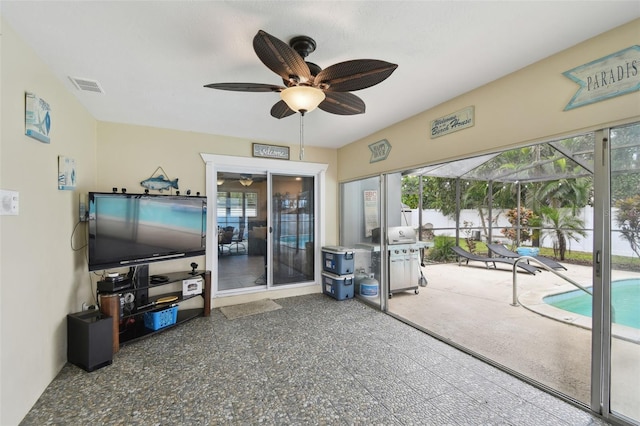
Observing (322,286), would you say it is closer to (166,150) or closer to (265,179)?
(265,179)

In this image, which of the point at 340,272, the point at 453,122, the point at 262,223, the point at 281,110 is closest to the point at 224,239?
the point at 262,223

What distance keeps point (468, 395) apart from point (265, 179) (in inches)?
146

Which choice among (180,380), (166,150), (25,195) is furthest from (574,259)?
(25,195)

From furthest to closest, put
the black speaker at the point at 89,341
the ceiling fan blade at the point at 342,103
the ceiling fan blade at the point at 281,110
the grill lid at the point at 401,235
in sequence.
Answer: the grill lid at the point at 401,235 < the black speaker at the point at 89,341 < the ceiling fan blade at the point at 281,110 < the ceiling fan blade at the point at 342,103

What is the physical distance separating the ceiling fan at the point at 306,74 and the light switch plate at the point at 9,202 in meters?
1.38

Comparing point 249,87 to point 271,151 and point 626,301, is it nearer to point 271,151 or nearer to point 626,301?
point 271,151

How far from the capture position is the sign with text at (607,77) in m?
1.70

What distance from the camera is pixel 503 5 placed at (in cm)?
160

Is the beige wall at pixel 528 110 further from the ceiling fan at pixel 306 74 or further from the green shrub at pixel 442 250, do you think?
the green shrub at pixel 442 250

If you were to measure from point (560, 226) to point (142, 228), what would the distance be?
315 inches

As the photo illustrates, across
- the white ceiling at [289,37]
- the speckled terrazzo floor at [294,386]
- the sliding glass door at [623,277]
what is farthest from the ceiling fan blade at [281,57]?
the speckled terrazzo floor at [294,386]

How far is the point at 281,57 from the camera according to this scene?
1.57m

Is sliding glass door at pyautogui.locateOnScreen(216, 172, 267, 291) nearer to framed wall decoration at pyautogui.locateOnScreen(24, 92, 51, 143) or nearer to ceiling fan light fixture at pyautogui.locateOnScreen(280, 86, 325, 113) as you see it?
framed wall decoration at pyautogui.locateOnScreen(24, 92, 51, 143)

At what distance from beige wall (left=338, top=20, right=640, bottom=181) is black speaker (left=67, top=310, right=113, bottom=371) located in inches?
142
